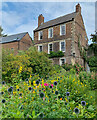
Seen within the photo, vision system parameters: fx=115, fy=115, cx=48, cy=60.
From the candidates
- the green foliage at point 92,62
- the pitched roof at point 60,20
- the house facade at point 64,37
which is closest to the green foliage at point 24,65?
the house facade at point 64,37

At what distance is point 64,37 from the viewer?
60.4 ft

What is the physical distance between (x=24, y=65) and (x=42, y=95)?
430 cm

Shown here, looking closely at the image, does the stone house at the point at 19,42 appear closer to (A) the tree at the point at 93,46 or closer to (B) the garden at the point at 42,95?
(A) the tree at the point at 93,46

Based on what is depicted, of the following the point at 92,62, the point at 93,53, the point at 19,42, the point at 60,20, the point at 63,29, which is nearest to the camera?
the point at 63,29

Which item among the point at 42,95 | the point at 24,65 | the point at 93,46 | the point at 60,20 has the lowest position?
the point at 42,95

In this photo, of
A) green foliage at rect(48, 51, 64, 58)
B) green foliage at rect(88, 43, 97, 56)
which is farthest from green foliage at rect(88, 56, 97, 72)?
green foliage at rect(48, 51, 64, 58)

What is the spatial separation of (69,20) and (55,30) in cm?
295

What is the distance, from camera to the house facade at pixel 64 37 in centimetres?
1753

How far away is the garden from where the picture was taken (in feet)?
7.98

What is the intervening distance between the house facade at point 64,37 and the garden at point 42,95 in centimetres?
969

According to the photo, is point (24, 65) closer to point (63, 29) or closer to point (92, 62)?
point (63, 29)

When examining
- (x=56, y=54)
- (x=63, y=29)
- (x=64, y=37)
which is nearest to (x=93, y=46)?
(x=64, y=37)

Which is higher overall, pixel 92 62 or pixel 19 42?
pixel 19 42

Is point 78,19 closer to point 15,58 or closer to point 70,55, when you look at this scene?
point 70,55
